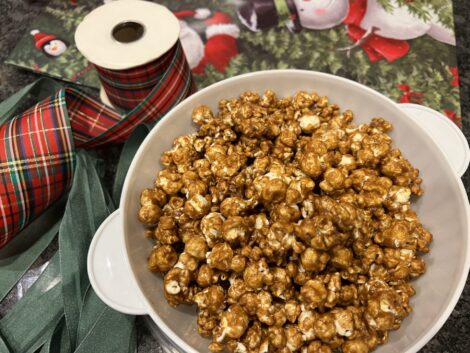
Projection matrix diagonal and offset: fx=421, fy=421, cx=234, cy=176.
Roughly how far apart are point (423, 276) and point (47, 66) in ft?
3.08

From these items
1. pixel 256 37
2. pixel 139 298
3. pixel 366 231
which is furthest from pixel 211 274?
pixel 256 37

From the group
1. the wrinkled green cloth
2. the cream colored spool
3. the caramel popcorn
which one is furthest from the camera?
the cream colored spool

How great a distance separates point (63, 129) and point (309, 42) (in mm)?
620

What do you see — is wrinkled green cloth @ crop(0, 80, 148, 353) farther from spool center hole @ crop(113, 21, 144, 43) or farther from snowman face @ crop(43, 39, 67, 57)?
snowman face @ crop(43, 39, 67, 57)

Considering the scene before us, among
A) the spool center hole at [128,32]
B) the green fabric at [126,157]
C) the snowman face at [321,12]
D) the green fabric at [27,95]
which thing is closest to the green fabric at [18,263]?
the green fabric at [126,157]

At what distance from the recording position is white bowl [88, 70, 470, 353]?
1.78 ft

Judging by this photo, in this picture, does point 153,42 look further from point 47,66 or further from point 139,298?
point 139,298

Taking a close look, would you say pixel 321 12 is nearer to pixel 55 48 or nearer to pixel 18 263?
pixel 55 48

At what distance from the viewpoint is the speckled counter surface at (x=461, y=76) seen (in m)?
0.70

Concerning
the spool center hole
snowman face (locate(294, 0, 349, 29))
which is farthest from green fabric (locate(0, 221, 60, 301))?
snowman face (locate(294, 0, 349, 29))

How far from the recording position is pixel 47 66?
1028mm

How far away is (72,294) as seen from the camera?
0.71 m

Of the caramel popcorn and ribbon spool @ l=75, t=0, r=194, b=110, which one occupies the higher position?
ribbon spool @ l=75, t=0, r=194, b=110

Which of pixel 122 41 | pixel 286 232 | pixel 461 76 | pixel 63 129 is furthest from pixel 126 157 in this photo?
pixel 461 76
